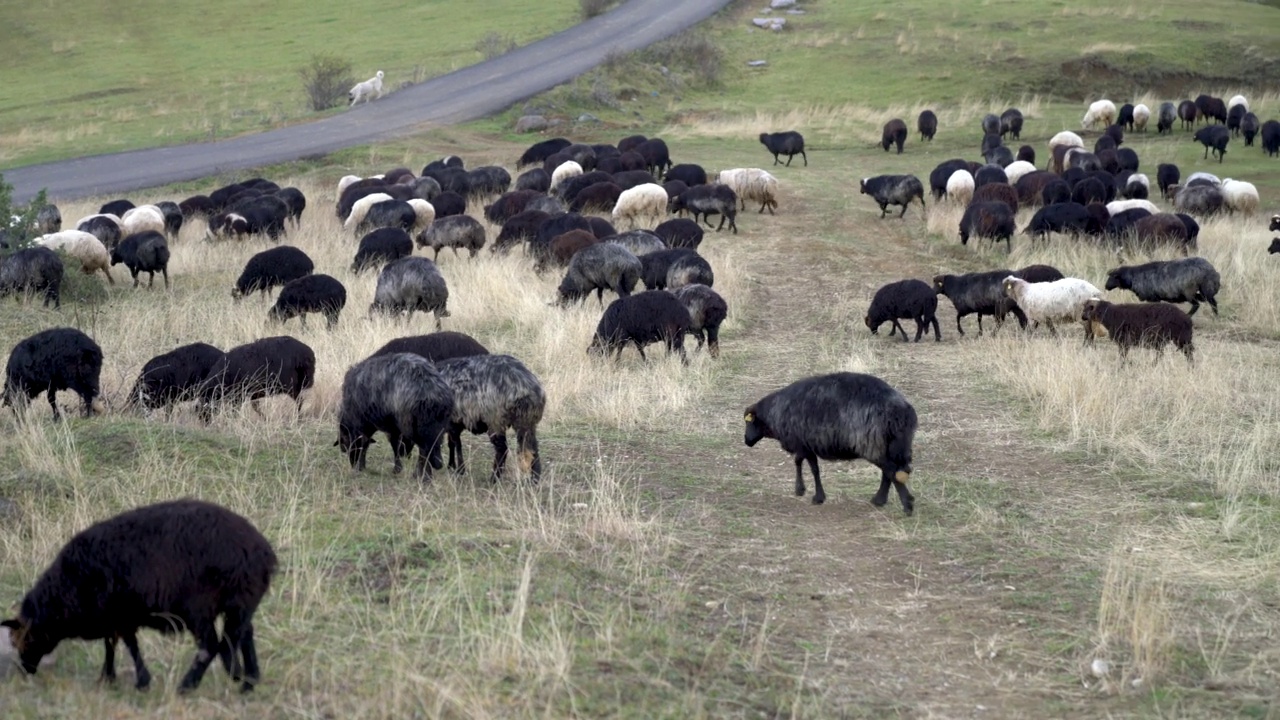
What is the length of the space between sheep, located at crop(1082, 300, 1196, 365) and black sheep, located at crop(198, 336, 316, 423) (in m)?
8.30

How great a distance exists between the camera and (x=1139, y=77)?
42938 mm

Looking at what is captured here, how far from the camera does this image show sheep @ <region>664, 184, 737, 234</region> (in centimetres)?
2264

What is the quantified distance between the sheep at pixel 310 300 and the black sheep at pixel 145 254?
4.35 metres

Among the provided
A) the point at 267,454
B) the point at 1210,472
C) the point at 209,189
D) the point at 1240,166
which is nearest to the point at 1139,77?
the point at 1240,166

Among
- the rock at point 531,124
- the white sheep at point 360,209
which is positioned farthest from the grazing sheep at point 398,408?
the rock at point 531,124

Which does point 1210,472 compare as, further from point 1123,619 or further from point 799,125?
point 799,125

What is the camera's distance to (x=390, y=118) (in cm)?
3697

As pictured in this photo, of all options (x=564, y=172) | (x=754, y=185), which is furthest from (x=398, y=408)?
(x=564, y=172)

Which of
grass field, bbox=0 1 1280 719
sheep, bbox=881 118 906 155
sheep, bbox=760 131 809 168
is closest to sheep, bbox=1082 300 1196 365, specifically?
grass field, bbox=0 1 1280 719

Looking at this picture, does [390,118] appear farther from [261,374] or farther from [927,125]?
[261,374]

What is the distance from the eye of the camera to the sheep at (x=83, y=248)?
60.2 feet

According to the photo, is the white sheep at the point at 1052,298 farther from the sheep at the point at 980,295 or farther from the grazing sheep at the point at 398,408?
the grazing sheep at the point at 398,408

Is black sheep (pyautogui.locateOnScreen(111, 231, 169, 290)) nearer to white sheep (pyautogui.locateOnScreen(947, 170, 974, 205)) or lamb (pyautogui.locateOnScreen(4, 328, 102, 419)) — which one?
lamb (pyautogui.locateOnScreen(4, 328, 102, 419))

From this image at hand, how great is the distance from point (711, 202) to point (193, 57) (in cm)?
3802
